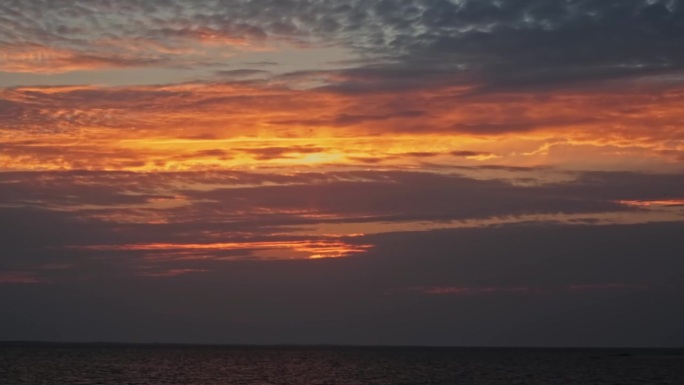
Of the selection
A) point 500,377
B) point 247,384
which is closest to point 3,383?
point 247,384

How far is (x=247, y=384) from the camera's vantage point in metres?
106

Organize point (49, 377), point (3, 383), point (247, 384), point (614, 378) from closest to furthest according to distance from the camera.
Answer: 1. point (3, 383)
2. point (247, 384)
3. point (49, 377)
4. point (614, 378)

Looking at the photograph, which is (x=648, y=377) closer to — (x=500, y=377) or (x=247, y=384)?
(x=500, y=377)

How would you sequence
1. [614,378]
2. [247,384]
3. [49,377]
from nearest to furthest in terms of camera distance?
1. [247,384]
2. [49,377]
3. [614,378]

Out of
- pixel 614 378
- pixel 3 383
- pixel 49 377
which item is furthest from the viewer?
pixel 614 378

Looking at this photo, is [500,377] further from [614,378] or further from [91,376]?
[91,376]

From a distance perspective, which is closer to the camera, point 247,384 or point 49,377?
point 247,384

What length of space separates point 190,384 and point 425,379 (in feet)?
97.4

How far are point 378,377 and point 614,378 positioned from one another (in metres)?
30.5

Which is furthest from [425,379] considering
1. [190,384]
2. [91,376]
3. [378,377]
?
[91,376]

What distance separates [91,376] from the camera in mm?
116875

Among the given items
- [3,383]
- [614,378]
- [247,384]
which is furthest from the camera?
[614,378]

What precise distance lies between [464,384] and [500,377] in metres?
18.6

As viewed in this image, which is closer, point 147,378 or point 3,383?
point 3,383
